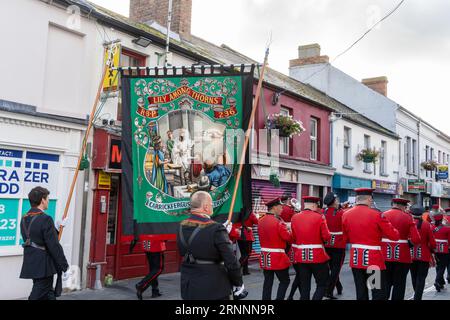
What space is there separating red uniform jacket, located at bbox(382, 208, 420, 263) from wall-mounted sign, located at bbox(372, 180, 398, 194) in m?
14.0

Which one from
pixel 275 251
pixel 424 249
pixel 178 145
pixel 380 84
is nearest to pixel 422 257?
pixel 424 249

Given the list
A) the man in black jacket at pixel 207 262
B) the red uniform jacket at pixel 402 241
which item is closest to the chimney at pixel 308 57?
the red uniform jacket at pixel 402 241

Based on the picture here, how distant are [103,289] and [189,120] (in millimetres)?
4198

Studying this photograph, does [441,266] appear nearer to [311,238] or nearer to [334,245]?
[334,245]

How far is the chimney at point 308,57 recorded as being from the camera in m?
25.2

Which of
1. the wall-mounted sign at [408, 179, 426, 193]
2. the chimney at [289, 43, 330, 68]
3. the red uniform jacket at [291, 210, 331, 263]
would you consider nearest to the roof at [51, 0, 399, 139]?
the chimney at [289, 43, 330, 68]

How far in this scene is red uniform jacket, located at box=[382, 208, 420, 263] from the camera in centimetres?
764

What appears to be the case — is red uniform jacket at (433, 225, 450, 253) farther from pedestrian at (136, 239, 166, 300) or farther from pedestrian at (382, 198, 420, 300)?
pedestrian at (136, 239, 166, 300)

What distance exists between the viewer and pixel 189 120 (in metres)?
7.39

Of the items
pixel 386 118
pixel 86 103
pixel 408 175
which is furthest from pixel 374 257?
pixel 408 175

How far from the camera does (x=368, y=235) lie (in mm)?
6852

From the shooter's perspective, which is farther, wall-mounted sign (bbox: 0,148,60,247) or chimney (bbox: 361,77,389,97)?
chimney (bbox: 361,77,389,97)

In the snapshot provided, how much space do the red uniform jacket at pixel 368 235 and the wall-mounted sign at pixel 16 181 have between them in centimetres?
570
